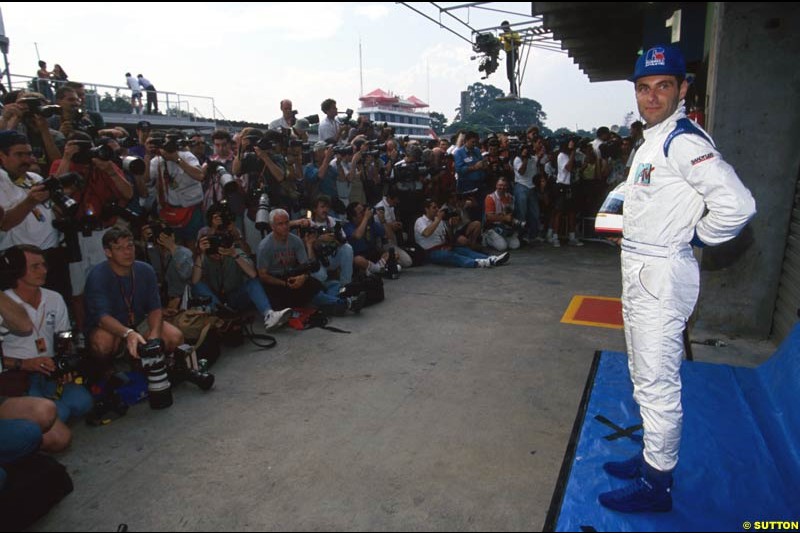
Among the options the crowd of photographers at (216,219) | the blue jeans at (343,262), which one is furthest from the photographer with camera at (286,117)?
the blue jeans at (343,262)

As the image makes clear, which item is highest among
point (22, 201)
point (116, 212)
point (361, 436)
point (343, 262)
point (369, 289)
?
point (22, 201)

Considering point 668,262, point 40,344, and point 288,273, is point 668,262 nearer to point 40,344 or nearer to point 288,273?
point 40,344

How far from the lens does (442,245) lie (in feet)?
25.3

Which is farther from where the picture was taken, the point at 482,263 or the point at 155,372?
the point at 482,263

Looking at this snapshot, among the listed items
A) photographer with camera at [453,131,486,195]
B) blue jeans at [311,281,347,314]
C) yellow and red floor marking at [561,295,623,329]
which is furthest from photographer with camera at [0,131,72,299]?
photographer with camera at [453,131,486,195]

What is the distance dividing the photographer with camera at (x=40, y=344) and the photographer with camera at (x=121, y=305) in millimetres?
272

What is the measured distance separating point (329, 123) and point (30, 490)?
6251mm

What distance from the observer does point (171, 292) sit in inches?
187

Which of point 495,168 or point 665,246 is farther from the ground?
point 495,168

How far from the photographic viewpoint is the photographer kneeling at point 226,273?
4.77 metres

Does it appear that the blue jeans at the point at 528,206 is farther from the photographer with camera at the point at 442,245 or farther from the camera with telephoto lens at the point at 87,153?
the camera with telephoto lens at the point at 87,153

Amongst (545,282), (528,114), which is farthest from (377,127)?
(528,114)

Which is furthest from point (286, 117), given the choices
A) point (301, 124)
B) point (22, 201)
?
point (22, 201)

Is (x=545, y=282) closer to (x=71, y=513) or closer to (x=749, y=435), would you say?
(x=749, y=435)
